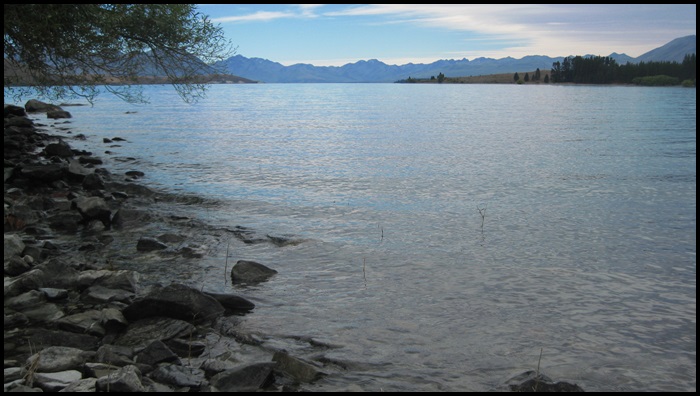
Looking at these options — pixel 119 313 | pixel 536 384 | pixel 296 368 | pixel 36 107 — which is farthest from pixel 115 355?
pixel 36 107

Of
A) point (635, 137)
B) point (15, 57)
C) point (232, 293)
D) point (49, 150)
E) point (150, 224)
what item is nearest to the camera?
point (232, 293)

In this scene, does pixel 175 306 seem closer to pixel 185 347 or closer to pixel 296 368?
pixel 185 347

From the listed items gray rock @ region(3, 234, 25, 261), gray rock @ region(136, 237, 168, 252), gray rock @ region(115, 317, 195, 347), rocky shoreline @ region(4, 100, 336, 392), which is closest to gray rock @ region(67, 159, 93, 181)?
rocky shoreline @ region(4, 100, 336, 392)

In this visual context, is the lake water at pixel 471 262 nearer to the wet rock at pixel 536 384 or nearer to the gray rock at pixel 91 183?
the wet rock at pixel 536 384

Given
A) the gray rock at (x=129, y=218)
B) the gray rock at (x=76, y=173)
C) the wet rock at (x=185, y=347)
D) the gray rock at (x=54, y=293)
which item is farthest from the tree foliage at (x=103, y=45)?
the wet rock at (x=185, y=347)

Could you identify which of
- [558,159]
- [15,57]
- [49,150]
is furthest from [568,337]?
[49,150]

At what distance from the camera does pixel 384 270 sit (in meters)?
14.9

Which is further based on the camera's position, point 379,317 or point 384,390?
point 379,317

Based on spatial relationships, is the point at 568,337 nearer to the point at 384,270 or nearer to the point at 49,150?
the point at 384,270

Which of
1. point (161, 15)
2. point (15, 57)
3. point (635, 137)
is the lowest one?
point (635, 137)

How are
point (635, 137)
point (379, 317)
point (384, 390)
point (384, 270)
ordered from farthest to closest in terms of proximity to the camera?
point (635, 137), point (384, 270), point (379, 317), point (384, 390)

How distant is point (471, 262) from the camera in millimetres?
15406

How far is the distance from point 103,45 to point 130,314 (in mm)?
19571

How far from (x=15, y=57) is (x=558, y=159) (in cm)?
3121
